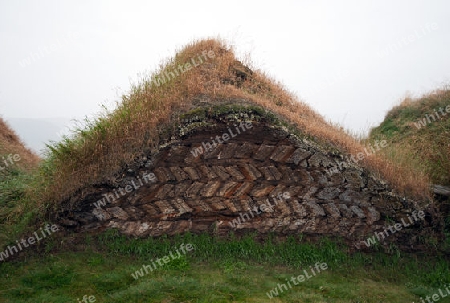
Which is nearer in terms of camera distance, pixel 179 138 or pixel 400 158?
pixel 179 138

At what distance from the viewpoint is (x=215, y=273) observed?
5.32m

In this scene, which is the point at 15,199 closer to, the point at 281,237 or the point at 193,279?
the point at 193,279

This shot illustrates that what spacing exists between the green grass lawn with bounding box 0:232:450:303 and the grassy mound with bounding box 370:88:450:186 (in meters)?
2.38

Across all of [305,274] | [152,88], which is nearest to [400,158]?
[305,274]

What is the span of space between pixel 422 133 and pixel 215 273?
8833 millimetres

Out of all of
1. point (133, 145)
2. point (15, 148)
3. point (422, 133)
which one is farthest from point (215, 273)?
point (15, 148)

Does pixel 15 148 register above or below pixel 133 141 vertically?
above

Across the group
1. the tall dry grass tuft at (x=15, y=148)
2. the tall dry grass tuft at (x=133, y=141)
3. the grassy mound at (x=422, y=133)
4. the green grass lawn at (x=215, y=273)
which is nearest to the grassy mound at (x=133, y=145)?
the tall dry grass tuft at (x=133, y=141)

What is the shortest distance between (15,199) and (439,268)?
892 centimetres

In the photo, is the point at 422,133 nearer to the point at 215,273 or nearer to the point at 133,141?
the point at 215,273

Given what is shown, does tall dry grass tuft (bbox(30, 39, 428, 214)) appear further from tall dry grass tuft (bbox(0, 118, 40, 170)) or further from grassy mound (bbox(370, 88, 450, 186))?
tall dry grass tuft (bbox(0, 118, 40, 170))

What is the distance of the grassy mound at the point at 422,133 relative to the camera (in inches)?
301

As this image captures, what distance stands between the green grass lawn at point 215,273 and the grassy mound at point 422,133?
2.38m

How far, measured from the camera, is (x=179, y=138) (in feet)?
20.3
